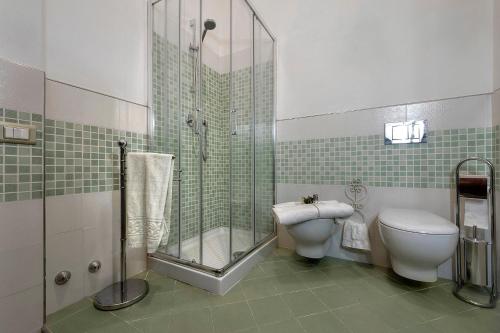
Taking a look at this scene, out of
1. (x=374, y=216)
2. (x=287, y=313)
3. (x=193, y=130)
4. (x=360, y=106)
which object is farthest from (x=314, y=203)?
(x=193, y=130)

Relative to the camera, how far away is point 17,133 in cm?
96

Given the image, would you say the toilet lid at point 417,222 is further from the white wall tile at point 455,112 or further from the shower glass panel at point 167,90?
the shower glass panel at point 167,90

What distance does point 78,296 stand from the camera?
1.24 meters

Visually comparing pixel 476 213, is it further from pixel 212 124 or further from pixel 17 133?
pixel 17 133

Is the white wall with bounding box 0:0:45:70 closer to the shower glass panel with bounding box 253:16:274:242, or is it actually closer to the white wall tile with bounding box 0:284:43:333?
the white wall tile with bounding box 0:284:43:333

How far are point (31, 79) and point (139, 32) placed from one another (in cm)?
85

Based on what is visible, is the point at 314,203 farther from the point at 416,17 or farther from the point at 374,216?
the point at 416,17

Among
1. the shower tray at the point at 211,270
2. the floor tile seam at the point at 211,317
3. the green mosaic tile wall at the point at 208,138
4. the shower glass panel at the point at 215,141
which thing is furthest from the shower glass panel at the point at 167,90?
the floor tile seam at the point at 211,317

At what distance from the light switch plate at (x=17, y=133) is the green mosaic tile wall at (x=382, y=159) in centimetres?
174

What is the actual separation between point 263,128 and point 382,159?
105 cm

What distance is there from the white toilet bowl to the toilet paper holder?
0.82 metres

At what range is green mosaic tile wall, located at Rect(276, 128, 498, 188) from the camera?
1456mm

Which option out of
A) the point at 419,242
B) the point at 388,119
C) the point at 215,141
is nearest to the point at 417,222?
the point at 419,242

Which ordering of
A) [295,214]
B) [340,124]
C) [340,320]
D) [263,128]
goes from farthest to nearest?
[263,128]
[340,124]
[295,214]
[340,320]
